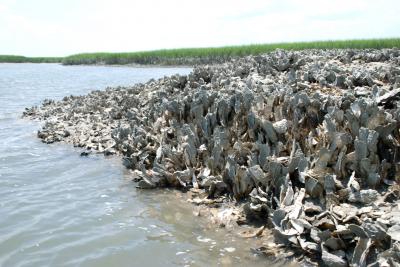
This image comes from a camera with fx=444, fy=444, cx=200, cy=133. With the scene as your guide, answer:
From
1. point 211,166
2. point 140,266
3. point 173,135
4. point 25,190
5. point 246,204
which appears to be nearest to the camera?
point 140,266

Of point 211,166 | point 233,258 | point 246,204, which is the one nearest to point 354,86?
point 211,166

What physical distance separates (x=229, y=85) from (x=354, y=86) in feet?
7.72

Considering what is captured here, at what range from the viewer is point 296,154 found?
534cm

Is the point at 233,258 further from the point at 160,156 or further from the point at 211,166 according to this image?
the point at 160,156

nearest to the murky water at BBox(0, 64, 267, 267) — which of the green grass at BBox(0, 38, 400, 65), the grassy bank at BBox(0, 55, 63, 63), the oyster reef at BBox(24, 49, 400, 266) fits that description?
the oyster reef at BBox(24, 49, 400, 266)

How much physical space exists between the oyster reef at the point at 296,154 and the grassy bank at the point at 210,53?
2748 cm

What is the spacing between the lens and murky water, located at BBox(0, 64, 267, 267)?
4.64 metres

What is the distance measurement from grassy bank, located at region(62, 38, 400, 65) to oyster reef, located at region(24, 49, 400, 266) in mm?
27480

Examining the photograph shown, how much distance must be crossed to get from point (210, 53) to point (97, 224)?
49643 mm

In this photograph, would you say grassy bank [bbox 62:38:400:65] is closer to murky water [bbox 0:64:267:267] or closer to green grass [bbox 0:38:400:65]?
green grass [bbox 0:38:400:65]

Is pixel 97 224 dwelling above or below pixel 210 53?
below

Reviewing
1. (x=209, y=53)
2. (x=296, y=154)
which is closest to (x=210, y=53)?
(x=209, y=53)

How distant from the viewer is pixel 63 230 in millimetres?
5418

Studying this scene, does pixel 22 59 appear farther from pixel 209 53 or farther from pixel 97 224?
pixel 97 224
